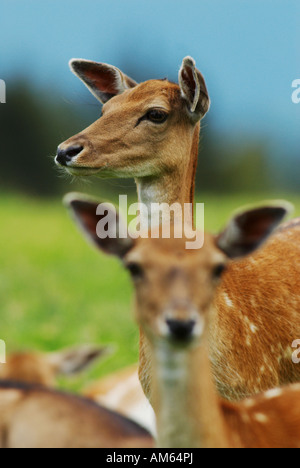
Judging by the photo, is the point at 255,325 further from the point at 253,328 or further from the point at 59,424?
the point at 59,424

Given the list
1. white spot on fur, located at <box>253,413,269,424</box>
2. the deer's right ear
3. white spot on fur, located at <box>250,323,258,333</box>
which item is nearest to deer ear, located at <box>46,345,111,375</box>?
white spot on fur, located at <box>250,323,258,333</box>

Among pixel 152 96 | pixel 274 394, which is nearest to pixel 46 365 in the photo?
pixel 152 96

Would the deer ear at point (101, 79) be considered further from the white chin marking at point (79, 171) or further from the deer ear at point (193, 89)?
the white chin marking at point (79, 171)

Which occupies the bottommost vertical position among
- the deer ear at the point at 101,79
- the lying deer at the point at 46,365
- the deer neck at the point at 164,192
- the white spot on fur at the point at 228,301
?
the lying deer at the point at 46,365

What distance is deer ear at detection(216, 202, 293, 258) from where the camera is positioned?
3205 millimetres

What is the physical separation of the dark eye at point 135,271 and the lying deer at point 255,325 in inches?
40.4

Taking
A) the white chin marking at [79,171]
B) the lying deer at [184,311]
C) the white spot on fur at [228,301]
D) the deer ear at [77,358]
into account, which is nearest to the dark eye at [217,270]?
the lying deer at [184,311]

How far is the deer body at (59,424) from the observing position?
3.81m

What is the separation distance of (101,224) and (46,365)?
274 centimetres

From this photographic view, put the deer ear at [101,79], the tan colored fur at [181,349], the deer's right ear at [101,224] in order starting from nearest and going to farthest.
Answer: the tan colored fur at [181,349]
the deer's right ear at [101,224]
the deer ear at [101,79]

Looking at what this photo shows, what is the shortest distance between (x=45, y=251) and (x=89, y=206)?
1058 centimetres

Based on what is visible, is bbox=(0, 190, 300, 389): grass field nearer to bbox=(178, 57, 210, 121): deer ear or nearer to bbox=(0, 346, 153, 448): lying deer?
bbox=(178, 57, 210, 121): deer ear

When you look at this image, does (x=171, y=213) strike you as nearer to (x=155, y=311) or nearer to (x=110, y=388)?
(x=155, y=311)

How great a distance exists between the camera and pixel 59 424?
3906 millimetres
